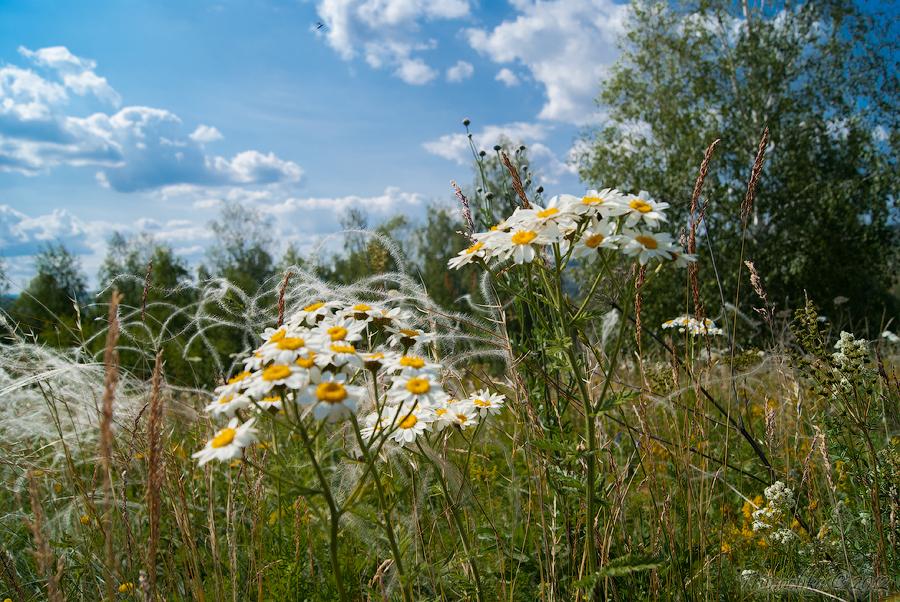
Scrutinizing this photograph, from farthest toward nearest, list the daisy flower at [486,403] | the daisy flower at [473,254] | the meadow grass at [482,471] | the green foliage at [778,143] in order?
the green foliage at [778,143] < the daisy flower at [486,403] < the daisy flower at [473,254] < the meadow grass at [482,471]

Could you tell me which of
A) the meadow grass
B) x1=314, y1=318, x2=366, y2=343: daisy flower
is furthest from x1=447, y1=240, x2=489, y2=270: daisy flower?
x1=314, y1=318, x2=366, y2=343: daisy flower

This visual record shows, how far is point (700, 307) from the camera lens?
2580 mm

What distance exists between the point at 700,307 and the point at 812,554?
3.46 ft

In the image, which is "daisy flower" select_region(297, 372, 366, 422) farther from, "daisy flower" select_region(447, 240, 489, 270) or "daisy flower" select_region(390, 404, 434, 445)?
"daisy flower" select_region(447, 240, 489, 270)

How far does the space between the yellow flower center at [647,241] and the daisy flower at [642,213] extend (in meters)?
0.04

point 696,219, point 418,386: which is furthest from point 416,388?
point 696,219

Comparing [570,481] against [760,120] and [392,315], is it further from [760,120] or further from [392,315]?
[760,120]

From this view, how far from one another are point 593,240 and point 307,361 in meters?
0.96

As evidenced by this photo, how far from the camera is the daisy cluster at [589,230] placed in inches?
72.4

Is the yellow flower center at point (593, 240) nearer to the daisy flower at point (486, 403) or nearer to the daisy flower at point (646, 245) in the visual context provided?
the daisy flower at point (646, 245)

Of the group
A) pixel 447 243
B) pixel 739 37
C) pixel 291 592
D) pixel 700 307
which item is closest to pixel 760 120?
pixel 739 37

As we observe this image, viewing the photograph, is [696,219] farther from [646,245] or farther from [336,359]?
[336,359]

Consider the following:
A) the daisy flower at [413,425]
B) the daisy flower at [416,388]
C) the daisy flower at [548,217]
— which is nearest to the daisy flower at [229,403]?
the daisy flower at [416,388]

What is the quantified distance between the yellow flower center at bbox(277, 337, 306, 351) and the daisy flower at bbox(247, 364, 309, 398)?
67 mm
